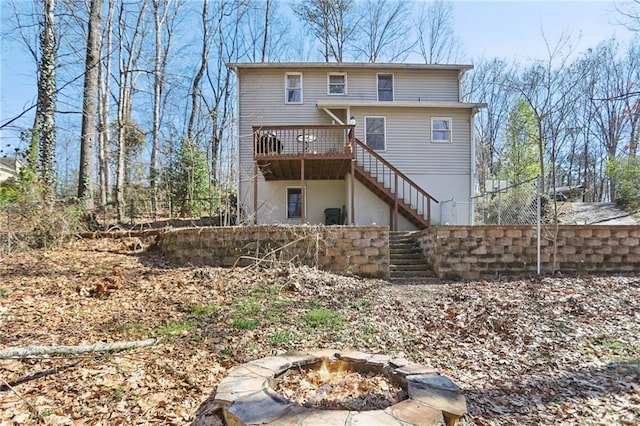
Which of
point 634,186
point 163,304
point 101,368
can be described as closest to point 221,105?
A: point 163,304

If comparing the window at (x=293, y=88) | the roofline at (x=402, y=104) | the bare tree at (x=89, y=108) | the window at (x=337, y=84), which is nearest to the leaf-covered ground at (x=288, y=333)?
the bare tree at (x=89, y=108)

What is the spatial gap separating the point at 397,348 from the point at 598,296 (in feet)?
12.5

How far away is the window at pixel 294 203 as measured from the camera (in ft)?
40.3

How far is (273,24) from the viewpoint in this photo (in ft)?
63.9

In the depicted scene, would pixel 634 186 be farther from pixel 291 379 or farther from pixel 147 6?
pixel 147 6

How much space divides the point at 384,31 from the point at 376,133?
436 inches

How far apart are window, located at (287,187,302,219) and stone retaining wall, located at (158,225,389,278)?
5.35 meters

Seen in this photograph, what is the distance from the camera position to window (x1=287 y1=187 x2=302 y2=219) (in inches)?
483

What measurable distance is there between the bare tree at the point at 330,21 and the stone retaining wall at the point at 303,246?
47.3ft

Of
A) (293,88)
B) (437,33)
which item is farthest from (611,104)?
(293,88)

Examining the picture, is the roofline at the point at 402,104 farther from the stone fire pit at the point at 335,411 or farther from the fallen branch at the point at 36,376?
the fallen branch at the point at 36,376

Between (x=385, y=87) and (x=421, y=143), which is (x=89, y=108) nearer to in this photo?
(x=385, y=87)

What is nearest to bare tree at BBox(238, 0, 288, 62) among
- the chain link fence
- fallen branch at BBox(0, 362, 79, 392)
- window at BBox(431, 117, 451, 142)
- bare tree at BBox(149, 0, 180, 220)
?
bare tree at BBox(149, 0, 180, 220)

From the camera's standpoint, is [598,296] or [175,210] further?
[175,210]
